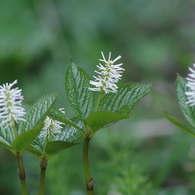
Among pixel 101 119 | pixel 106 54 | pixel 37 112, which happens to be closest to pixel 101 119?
pixel 101 119

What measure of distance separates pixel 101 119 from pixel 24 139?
0.13 m

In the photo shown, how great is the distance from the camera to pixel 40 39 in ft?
9.75

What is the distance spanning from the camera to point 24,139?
24.7 inches

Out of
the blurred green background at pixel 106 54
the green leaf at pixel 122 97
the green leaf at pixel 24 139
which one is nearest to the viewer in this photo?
the green leaf at pixel 24 139

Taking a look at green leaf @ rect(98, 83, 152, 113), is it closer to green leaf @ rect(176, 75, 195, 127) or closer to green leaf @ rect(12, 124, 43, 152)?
green leaf @ rect(176, 75, 195, 127)

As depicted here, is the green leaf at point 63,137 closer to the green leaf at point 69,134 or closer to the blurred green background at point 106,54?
the green leaf at point 69,134

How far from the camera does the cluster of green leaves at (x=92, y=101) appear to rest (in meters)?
0.68

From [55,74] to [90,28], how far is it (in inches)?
21.9

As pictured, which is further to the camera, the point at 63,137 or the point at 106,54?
the point at 106,54

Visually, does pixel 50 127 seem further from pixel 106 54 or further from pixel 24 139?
pixel 106 54

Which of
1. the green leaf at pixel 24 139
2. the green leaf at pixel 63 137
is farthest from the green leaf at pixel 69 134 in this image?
the green leaf at pixel 24 139

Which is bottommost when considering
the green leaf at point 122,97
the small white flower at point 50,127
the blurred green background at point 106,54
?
the blurred green background at point 106,54

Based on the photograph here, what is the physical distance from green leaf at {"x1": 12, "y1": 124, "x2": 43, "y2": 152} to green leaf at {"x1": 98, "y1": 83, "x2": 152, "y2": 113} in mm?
160

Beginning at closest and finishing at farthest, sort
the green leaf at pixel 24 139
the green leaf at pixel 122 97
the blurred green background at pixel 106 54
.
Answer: the green leaf at pixel 24 139, the green leaf at pixel 122 97, the blurred green background at pixel 106 54
